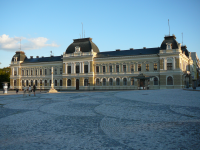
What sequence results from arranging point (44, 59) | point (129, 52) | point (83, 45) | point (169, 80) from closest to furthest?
point (169, 80) → point (129, 52) → point (83, 45) → point (44, 59)

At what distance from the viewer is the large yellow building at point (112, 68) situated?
44500 mm

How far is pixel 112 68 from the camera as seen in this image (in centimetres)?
5106

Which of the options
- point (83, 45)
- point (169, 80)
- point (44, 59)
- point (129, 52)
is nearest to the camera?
point (169, 80)

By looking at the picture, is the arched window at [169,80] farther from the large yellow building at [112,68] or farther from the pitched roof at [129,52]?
the pitched roof at [129,52]

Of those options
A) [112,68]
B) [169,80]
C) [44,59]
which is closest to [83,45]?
[112,68]

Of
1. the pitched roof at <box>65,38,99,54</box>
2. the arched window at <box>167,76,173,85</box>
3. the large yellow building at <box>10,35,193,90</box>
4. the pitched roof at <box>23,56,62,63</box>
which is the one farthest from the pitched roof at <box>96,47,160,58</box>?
the pitched roof at <box>23,56,62,63</box>

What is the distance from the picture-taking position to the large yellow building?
146 feet

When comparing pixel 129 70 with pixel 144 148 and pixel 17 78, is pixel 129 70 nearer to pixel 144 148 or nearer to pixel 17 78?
pixel 17 78

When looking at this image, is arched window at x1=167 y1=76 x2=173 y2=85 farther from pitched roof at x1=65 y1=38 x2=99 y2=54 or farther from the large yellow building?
pitched roof at x1=65 y1=38 x2=99 y2=54

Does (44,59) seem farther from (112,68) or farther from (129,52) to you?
(129,52)

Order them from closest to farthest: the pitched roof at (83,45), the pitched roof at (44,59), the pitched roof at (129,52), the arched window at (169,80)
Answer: the arched window at (169,80), the pitched roof at (129,52), the pitched roof at (83,45), the pitched roof at (44,59)

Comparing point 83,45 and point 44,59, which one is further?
point 44,59

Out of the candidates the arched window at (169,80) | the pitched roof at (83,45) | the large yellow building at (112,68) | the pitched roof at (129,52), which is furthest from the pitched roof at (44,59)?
the arched window at (169,80)

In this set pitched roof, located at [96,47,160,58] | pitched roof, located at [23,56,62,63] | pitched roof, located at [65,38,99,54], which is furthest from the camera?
pitched roof, located at [23,56,62,63]
